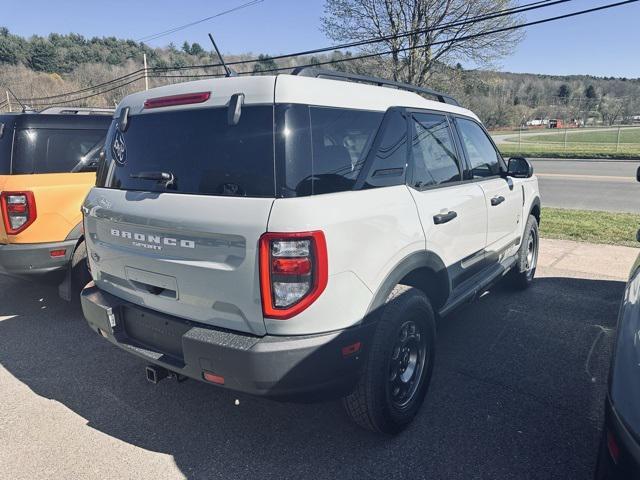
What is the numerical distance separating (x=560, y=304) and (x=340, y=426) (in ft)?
10.6

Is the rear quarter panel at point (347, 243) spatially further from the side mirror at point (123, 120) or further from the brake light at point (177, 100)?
the side mirror at point (123, 120)

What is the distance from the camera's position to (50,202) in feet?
14.1

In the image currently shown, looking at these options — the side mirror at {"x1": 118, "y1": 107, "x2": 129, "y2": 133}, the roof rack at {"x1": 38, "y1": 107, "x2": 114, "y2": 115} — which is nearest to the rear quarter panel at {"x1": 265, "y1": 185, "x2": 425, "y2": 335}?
the side mirror at {"x1": 118, "y1": 107, "x2": 129, "y2": 133}

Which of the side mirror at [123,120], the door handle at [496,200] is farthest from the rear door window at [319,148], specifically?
the door handle at [496,200]

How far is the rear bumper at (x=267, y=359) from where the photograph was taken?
82.7 inches

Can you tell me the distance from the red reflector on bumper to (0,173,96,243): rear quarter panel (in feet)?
9.45

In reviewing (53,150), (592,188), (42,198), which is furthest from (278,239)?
(592,188)

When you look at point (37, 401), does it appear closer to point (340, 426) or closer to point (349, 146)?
point (340, 426)

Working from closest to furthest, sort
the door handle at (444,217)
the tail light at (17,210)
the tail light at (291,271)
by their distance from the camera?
1. the tail light at (291,271)
2. the door handle at (444,217)
3. the tail light at (17,210)

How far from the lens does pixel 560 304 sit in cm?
489

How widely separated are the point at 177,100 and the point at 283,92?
701mm

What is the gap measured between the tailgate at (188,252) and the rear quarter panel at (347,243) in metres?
0.15

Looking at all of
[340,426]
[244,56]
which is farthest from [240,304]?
[244,56]

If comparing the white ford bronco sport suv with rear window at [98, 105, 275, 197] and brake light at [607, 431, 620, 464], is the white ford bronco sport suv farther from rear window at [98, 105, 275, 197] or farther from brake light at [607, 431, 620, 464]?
brake light at [607, 431, 620, 464]
